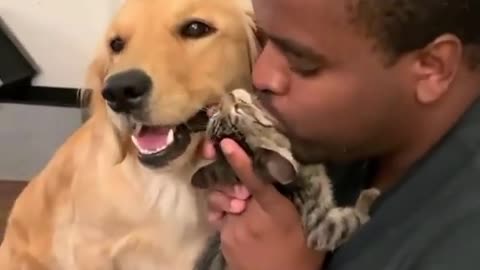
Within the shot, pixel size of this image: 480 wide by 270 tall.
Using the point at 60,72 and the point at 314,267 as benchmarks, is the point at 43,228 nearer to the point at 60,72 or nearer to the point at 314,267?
the point at 314,267

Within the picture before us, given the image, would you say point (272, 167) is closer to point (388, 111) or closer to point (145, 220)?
point (388, 111)

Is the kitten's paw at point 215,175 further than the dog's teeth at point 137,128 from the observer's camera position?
No

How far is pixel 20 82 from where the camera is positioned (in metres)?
2.56

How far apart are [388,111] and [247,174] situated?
0.18 metres

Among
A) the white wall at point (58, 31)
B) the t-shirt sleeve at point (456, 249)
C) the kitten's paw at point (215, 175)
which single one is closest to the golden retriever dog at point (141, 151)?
the kitten's paw at point (215, 175)

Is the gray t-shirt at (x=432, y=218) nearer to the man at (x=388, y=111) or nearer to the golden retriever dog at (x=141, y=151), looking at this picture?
the man at (x=388, y=111)

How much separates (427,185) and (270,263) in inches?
8.6

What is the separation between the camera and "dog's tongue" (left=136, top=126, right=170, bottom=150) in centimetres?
129

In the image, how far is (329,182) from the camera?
3.41ft

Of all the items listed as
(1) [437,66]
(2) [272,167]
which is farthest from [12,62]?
(1) [437,66]

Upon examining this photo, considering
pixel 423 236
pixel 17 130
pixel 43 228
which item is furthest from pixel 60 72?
pixel 423 236

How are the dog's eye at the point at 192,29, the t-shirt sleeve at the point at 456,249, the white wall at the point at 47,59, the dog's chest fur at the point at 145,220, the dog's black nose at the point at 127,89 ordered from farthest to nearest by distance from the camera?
the white wall at the point at 47,59 < the dog's chest fur at the point at 145,220 < the dog's eye at the point at 192,29 < the dog's black nose at the point at 127,89 < the t-shirt sleeve at the point at 456,249

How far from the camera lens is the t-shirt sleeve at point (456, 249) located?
866 millimetres

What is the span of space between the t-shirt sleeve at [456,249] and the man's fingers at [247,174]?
21 cm
